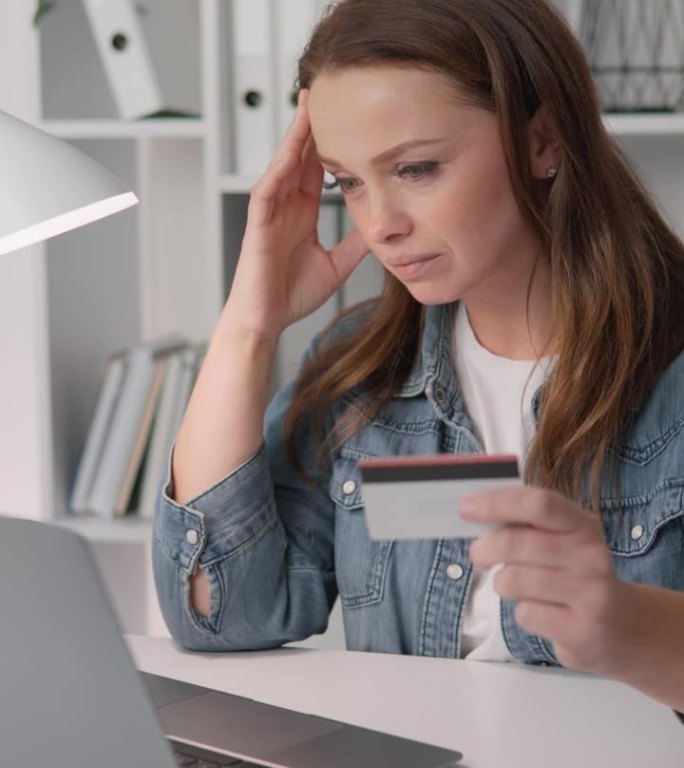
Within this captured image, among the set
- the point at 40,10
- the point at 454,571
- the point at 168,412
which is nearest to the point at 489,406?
the point at 454,571

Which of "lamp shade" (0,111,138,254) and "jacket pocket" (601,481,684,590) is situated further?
"jacket pocket" (601,481,684,590)

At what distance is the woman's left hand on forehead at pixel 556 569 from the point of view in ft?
2.49

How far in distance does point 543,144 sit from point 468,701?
0.55 meters

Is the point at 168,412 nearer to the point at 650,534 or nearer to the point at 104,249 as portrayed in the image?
the point at 104,249

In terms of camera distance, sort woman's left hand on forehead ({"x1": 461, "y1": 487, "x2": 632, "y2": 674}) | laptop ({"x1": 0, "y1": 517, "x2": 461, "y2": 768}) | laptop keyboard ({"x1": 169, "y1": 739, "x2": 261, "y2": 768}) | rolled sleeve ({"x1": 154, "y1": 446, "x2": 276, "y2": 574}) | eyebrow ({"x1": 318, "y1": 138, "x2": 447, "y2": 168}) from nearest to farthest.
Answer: laptop ({"x1": 0, "y1": 517, "x2": 461, "y2": 768}), woman's left hand on forehead ({"x1": 461, "y1": 487, "x2": 632, "y2": 674}), laptop keyboard ({"x1": 169, "y1": 739, "x2": 261, "y2": 768}), eyebrow ({"x1": 318, "y1": 138, "x2": 447, "y2": 168}), rolled sleeve ({"x1": 154, "y1": 446, "x2": 276, "y2": 574})

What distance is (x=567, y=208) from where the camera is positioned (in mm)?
1312

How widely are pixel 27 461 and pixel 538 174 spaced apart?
1.28m

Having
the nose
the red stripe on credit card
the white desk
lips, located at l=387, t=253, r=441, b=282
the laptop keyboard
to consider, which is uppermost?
the nose

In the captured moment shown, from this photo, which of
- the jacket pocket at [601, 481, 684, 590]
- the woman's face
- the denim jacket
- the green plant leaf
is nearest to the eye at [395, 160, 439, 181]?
the woman's face

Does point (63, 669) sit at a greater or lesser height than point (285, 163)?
lesser

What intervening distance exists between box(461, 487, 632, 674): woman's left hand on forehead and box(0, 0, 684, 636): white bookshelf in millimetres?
1208

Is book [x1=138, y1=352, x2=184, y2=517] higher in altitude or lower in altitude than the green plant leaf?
lower

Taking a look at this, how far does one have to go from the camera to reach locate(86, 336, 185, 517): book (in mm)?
2143

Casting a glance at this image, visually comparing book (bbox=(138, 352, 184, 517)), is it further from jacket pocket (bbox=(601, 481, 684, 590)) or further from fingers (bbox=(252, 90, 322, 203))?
jacket pocket (bbox=(601, 481, 684, 590))
